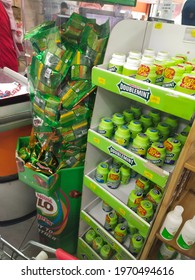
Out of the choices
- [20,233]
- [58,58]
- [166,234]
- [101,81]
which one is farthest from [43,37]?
[20,233]

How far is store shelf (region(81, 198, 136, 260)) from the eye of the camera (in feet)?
4.28

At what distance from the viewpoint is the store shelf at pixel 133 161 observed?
0.92 metres

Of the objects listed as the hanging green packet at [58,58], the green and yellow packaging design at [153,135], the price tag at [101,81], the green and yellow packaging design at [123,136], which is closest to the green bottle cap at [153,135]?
the green and yellow packaging design at [153,135]

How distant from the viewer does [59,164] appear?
1.34 m

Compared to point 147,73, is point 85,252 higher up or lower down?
lower down

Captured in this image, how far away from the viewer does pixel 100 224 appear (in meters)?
1.41

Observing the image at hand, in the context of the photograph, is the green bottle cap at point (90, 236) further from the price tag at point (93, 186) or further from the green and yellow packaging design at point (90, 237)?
the price tag at point (93, 186)

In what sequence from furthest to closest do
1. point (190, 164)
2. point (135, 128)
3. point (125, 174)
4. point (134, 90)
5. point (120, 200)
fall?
1. point (125, 174)
2. point (120, 200)
3. point (135, 128)
4. point (134, 90)
5. point (190, 164)

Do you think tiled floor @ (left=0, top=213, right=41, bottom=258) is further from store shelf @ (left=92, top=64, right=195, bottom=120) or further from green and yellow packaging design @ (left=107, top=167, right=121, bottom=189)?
store shelf @ (left=92, top=64, right=195, bottom=120)

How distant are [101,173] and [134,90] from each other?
0.58 m

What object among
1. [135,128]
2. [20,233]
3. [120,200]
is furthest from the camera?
[20,233]

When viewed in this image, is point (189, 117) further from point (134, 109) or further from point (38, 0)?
point (38, 0)

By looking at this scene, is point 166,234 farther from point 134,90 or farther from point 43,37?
point 43,37

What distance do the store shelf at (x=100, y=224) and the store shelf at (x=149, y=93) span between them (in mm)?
879
